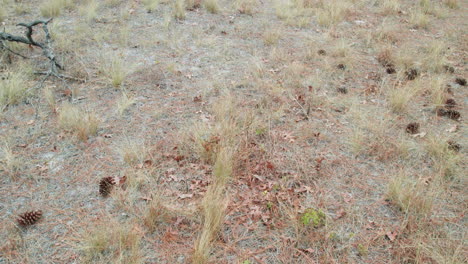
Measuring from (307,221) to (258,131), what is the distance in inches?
53.9

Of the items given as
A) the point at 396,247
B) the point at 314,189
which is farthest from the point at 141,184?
the point at 396,247

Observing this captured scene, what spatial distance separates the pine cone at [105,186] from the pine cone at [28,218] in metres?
0.53

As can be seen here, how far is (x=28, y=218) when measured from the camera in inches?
109

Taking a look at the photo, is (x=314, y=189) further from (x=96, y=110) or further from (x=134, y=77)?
(x=134, y=77)

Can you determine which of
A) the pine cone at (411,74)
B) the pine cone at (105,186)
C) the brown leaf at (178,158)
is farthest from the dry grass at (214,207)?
the pine cone at (411,74)

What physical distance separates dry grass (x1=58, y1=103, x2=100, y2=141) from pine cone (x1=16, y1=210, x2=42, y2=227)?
1124mm

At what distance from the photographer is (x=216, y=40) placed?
631 centimetres

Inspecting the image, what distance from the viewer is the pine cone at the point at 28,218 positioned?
108 inches

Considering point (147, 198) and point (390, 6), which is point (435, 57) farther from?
point (147, 198)

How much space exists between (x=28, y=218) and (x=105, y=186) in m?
0.66

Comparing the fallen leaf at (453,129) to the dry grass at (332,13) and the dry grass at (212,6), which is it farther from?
the dry grass at (212,6)

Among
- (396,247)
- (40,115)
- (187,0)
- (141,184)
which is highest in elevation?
(187,0)

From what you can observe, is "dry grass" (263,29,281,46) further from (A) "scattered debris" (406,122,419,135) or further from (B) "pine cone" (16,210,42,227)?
(B) "pine cone" (16,210,42,227)

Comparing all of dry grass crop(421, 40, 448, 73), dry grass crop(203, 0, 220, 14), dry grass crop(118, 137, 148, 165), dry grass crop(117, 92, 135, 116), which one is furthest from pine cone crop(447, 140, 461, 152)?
dry grass crop(203, 0, 220, 14)
